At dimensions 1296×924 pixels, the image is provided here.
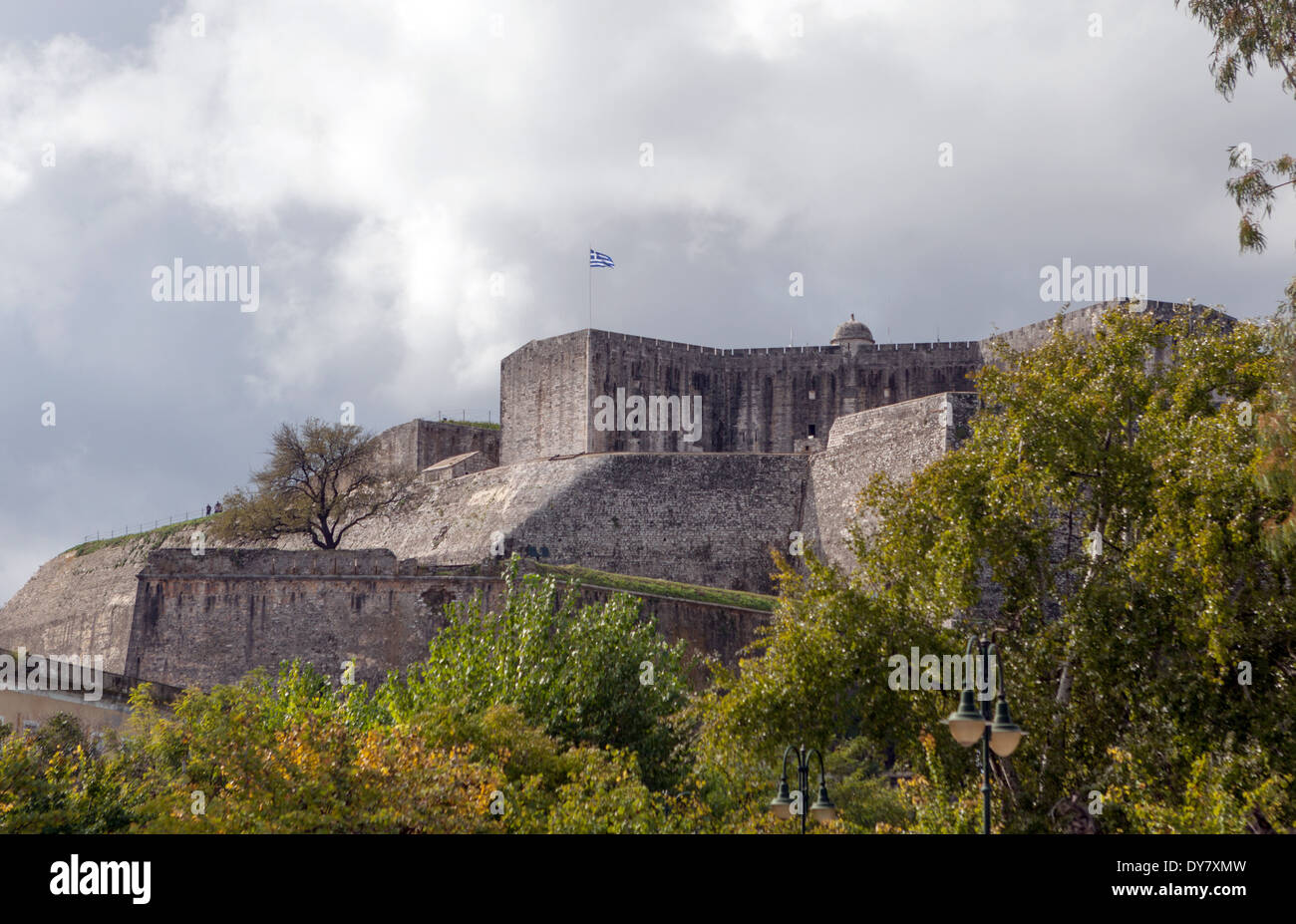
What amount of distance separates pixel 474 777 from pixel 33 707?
9.71m

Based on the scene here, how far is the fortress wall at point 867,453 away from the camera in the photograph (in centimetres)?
3994

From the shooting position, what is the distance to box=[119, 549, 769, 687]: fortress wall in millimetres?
33094

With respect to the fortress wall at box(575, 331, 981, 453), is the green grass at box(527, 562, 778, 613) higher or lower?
lower

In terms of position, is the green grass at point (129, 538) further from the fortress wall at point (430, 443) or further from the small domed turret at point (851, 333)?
the small domed turret at point (851, 333)

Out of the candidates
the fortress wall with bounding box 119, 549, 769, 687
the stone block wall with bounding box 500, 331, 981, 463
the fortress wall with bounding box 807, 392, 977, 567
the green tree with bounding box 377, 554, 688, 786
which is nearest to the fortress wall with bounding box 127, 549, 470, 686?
the fortress wall with bounding box 119, 549, 769, 687

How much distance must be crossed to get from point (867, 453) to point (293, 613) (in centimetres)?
1887

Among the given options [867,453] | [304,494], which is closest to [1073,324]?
[867,453]

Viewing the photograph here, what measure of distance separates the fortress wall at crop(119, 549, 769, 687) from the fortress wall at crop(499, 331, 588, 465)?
18.2 m

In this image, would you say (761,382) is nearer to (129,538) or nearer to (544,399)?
(544,399)

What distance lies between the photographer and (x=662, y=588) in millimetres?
36156

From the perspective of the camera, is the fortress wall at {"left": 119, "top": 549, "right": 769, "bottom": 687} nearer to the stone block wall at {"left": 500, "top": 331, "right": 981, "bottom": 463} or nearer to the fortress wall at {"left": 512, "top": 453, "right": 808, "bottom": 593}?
the fortress wall at {"left": 512, "top": 453, "right": 808, "bottom": 593}

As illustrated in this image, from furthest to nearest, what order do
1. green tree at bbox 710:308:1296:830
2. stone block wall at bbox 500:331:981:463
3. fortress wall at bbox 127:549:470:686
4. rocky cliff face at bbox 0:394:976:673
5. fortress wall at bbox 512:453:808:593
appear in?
stone block wall at bbox 500:331:981:463
fortress wall at bbox 512:453:808:593
rocky cliff face at bbox 0:394:976:673
fortress wall at bbox 127:549:470:686
green tree at bbox 710:308:1296:830

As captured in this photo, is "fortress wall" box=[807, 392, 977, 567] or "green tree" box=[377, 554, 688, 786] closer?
"green tree" box=[377, 554, 688, 786]
